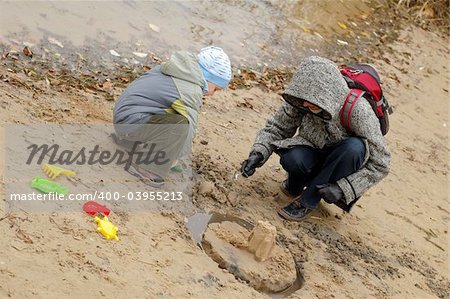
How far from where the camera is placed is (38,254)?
3.24 meters

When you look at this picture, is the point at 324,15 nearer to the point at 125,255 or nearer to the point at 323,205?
the point at 323,205

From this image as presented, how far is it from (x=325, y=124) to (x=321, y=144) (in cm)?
16

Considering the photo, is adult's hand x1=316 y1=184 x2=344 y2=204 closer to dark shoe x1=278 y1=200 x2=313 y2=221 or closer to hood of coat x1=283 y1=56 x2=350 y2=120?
dark shoe x1=278 y1=200 x2=313 y2=221

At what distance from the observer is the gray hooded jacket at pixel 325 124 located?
4.12 m

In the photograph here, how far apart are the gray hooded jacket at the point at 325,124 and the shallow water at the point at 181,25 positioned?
2.01 metres

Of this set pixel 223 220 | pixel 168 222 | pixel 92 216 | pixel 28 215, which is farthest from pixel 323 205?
pixel 28 215

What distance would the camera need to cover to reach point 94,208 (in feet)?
12.2

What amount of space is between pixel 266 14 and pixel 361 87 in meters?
4.18

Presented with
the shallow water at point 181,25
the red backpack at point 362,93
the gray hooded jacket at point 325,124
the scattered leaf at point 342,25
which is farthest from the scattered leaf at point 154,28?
the scattered leaf at point 342,25

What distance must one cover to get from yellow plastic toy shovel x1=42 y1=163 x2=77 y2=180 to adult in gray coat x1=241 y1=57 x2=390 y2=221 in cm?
110

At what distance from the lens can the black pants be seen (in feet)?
14.3

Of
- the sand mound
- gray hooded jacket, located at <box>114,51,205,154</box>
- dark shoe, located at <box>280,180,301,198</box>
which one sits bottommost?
dark shoe, located at <box>280,180,301,198</box>

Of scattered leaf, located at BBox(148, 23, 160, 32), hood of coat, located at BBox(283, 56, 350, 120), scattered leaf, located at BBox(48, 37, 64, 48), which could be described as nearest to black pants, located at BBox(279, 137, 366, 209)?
hood of coat, located at BBox(283, 56, 350, 120)

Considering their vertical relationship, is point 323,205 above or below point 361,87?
below
